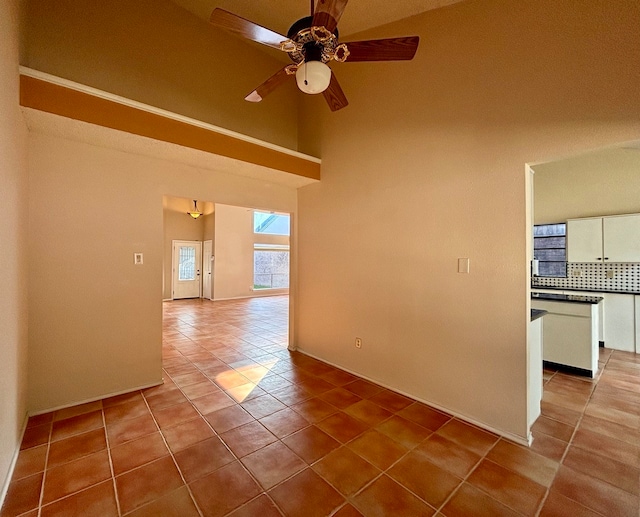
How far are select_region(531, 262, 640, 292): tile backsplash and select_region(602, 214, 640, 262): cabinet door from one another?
0.16 metres

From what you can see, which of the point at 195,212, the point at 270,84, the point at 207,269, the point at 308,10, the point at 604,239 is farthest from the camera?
the point at 207,269

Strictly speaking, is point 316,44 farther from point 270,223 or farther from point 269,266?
point 269,266

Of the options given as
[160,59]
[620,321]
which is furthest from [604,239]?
[160,59]

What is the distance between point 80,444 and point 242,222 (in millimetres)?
8262

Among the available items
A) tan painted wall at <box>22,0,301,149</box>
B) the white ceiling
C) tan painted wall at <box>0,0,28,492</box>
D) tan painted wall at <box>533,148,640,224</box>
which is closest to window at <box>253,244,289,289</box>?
tan painted wall at <box>22,0,301,149</box>

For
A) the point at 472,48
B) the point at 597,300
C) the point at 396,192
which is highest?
the point at 472,48

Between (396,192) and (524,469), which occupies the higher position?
(396,192)

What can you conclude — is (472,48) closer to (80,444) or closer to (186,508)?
(186,508)

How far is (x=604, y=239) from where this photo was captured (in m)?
4.61

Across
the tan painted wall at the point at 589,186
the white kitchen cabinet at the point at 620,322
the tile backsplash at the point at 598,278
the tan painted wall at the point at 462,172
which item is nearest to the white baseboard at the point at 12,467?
the tan painted wall at the point at 462,172

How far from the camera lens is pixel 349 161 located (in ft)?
11.5

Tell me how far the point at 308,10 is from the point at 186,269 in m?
8.73

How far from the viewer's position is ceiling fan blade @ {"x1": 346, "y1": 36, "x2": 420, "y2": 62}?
1.73 metres

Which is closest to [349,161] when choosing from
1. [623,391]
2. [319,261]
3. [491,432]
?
[319,261]
